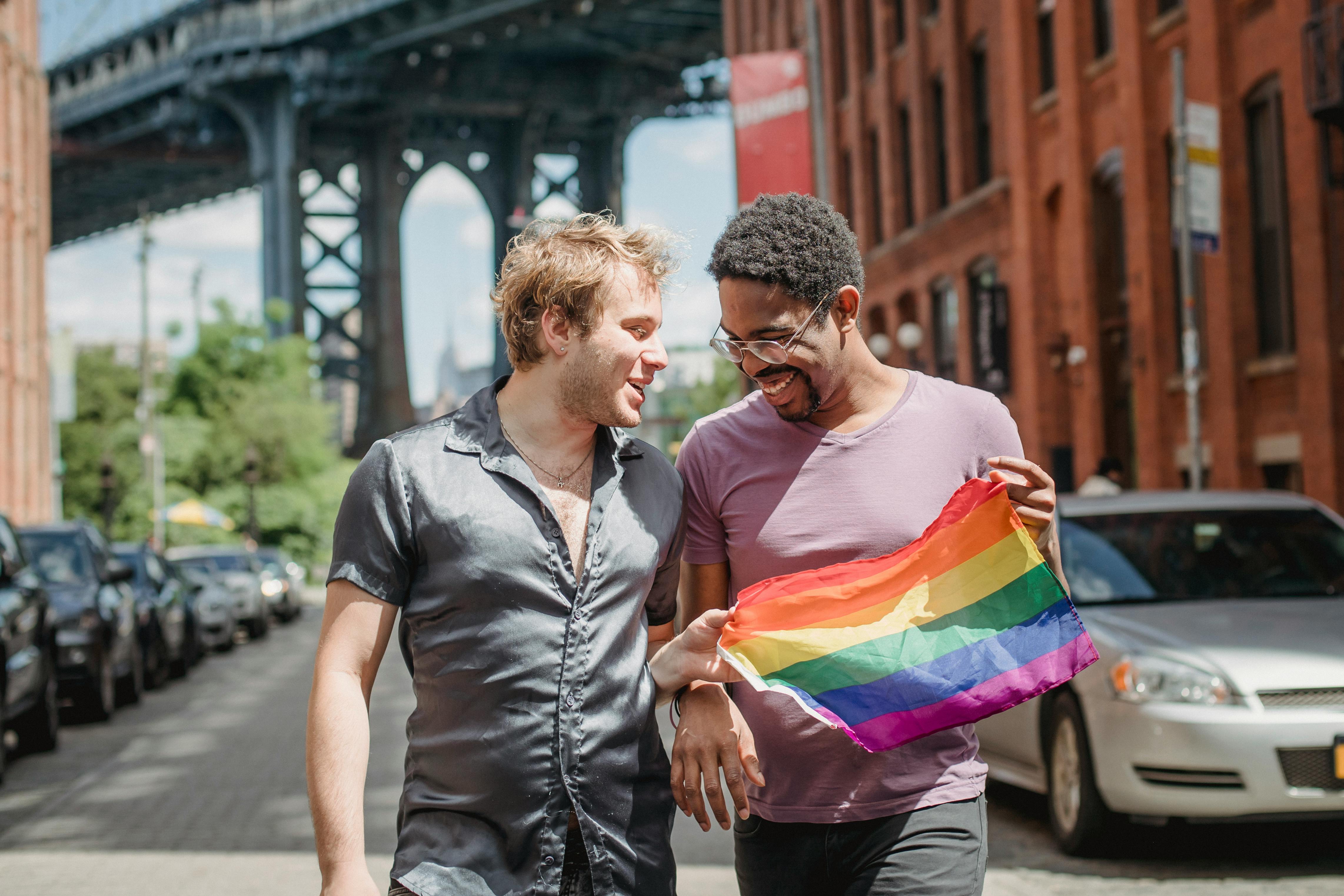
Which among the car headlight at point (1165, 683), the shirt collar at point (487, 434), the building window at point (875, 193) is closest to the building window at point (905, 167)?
the building window at point (875, 193)

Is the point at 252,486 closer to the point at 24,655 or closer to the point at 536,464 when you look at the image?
the point at 24,655

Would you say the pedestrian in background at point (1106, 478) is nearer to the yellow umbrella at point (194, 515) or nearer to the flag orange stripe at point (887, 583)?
the flag orange stripe at point (887, 583)

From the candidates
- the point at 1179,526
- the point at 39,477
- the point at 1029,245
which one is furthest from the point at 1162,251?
the point at 39,477

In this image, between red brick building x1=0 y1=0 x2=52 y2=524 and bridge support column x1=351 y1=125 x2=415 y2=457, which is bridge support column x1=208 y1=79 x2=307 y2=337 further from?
red brick building x1=0 y1=0 x2=52 y2=524

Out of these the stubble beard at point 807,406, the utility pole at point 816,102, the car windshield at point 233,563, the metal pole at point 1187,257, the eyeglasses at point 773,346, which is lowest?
the car windshield at point 233,563

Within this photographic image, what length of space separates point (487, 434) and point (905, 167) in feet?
112

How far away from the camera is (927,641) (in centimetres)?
349

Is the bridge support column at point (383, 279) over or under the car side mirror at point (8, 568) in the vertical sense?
over

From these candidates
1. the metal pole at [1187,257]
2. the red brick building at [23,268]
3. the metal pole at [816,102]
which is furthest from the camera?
the red brick building at [23,268]

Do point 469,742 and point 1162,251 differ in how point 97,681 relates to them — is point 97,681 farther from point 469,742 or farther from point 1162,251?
point 1162,251

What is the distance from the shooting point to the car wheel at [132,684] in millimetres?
17141

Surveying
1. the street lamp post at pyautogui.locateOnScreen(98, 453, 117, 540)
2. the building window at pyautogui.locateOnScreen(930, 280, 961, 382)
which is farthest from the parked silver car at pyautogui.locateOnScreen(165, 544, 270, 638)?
the building window at pyautogui.locateOnScreen(930, 280, 961, 382)

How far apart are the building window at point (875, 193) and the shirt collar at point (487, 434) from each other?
3561 centimetres

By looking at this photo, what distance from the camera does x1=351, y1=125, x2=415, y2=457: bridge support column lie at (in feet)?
254
